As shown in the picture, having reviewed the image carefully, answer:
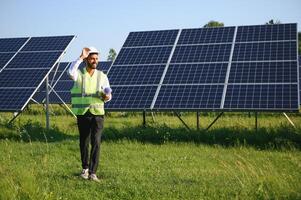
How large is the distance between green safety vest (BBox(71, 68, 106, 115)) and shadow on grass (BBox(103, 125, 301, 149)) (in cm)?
452

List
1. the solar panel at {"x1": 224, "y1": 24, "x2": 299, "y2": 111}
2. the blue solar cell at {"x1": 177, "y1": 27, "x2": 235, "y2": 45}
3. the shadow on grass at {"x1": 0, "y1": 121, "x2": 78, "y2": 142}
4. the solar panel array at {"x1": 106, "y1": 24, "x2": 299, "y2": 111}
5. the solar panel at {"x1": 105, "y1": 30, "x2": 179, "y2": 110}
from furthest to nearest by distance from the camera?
the blue solar cell at {"x1": 177, "y1": 27, "x2": 235, "y2": 45} → the solar panel at {"x1": 105, "y1": 30, "x2": 179, "y2": 110} → the shadow on grass at {"x1": 0, "y1": 121, "x2": 78, "y2": 142} → the solar panel array at {"x1": 106, "y1": 24, "x2": 299, "y2": 111} → the solar panel at {"x1": 224, "y1": 24, "x2": 299, "y2": 111}

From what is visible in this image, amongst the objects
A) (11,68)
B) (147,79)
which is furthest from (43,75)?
(147,79)

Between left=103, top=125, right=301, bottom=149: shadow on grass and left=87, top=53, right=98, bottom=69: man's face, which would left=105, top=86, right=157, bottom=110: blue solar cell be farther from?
left=87, top=53, right=98, bottom=69: man's face

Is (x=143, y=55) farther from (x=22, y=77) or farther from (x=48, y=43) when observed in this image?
(x=48, y=43)

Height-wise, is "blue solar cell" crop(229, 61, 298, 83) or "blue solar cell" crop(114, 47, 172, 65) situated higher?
"blue solar cell" crop(114, 47, 172, 65)

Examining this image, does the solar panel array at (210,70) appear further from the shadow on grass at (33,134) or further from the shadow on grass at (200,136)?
the shadow on grass at (33,134)

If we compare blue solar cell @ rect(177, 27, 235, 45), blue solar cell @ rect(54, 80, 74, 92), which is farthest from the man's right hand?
blue solar cell @ rect(54, 80, 74, 92)

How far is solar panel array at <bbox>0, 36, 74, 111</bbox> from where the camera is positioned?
14141 millimetres

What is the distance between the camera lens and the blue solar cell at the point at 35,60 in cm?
1583

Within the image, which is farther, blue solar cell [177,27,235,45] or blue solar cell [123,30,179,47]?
blue solar cell [123,30,179,47]

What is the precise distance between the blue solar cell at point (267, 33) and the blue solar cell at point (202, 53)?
2.49 feet

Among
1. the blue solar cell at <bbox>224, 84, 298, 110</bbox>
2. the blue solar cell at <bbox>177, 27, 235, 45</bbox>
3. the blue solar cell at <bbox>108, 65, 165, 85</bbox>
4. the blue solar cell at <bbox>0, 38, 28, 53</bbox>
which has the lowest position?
the blue solar cell at <bbox>224, 84, 298, 110</bbox>

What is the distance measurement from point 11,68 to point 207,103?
8.06m

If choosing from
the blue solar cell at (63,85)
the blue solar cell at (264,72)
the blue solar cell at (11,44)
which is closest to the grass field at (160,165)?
the blue solar cell at (264,72)
